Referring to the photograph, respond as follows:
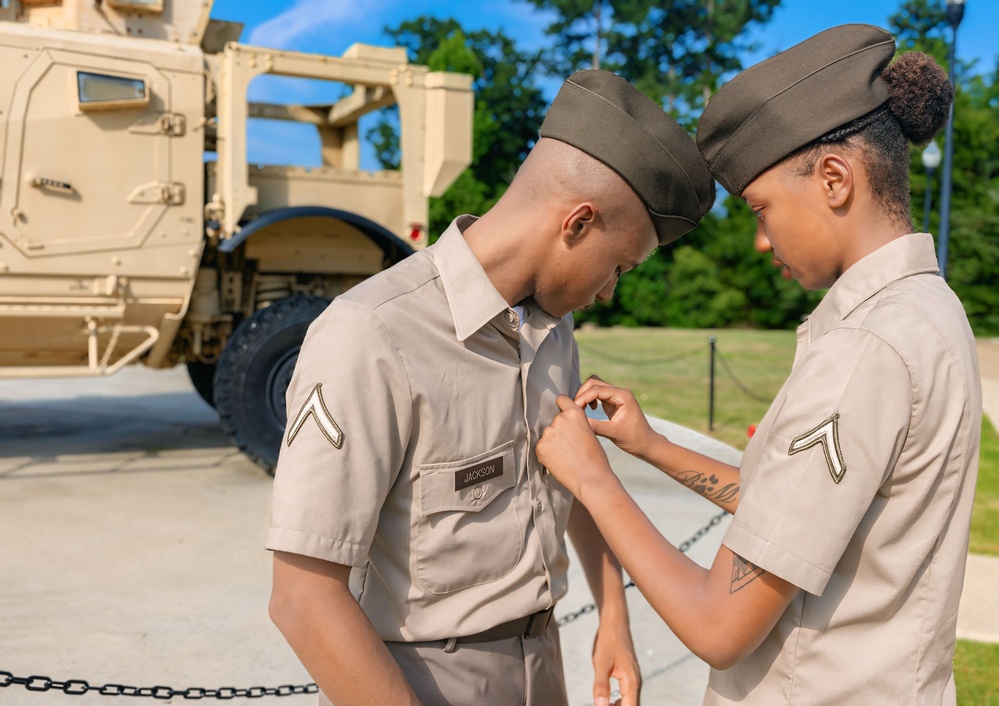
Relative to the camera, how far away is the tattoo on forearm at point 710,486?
1.82m

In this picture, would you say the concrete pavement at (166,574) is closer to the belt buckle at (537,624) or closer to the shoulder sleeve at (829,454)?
the belt buckle at (537,624)

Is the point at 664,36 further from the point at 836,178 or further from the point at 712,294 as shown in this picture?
the point at 836,178

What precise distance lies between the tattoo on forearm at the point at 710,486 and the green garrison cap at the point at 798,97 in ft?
1.96

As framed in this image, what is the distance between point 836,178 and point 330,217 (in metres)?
5.62

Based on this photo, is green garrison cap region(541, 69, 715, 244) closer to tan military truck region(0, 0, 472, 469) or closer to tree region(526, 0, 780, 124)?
tan military truck region(0, 0, 472, 469)

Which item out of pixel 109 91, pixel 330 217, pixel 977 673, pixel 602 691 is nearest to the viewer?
pixel 602 691

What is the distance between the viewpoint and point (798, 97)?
4.50 feet

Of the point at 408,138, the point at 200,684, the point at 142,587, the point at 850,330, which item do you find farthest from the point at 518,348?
the point at 408,138

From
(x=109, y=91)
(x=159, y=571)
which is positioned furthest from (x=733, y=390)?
(x=159, y=571)

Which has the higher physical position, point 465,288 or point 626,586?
point 465,288

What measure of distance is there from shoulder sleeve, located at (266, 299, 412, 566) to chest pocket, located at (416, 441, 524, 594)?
120mm

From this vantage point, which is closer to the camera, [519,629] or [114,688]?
[519,629]

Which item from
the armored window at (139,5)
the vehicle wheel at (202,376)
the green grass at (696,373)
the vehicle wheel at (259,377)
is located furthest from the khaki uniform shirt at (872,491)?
the vehicle wheel at (202,376)

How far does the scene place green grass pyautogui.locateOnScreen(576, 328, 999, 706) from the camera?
3.73 meters
